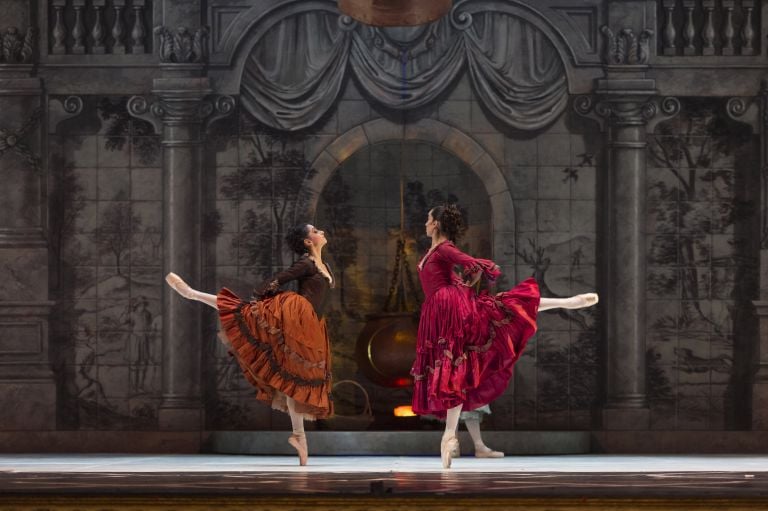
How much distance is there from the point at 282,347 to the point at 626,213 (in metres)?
4.62

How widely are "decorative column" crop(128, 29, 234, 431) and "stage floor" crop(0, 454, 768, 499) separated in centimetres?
255

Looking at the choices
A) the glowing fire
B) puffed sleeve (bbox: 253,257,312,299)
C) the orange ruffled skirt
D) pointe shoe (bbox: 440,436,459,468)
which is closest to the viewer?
pointe shoe (bbox: 440,436,459,468)

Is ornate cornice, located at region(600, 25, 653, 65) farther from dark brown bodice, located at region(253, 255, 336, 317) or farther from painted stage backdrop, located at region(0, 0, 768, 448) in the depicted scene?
dark brown bodice, located at region(253, 255, 336, 317)

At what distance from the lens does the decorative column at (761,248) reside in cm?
1369

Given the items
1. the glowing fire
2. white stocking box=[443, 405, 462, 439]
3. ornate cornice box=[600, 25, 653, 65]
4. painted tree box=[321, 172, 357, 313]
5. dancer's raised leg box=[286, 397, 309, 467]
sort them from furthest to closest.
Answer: painted tree box=[321, 172, 357, 313]
the glowing fire
ornate cornice box=[600, 25, 653, 65]
dancer's raised leg box=[286, 397, 309, 467]
white stocking box=[443, 405, 462, 439]

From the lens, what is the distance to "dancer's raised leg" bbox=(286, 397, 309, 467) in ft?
32.9

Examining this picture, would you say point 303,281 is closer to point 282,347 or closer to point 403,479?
point 282,347

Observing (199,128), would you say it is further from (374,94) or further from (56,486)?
(56,486)

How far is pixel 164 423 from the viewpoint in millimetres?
13641

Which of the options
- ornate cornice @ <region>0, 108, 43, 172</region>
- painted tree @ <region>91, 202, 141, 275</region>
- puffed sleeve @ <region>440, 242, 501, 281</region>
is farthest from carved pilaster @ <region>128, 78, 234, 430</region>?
puffed sleeve @ <region>440, 242, 501, 281</region>

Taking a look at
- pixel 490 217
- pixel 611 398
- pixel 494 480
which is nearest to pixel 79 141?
pixel 490 217

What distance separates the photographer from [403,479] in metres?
7.43

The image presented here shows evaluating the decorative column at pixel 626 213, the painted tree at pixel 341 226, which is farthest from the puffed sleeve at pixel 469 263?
the painted tree at pixel 341 226

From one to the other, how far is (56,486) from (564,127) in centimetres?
849
